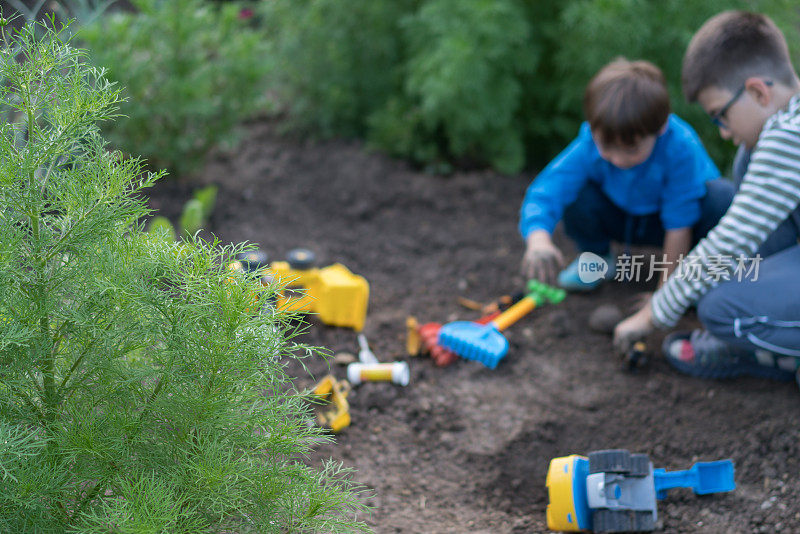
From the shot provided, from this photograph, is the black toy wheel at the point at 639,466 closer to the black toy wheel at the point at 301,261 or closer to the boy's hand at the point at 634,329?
the boy's hand at the point at 634,329

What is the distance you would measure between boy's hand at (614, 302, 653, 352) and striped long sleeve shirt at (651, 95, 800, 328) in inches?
6.6

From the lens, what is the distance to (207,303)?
4.11 ft

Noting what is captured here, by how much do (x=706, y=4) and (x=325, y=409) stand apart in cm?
264

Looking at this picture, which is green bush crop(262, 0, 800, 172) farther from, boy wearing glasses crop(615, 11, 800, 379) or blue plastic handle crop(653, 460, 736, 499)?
→ blue plastic handle crop(653, 460, 736, 499)

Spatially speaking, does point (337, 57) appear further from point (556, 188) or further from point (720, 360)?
point (720, 360)

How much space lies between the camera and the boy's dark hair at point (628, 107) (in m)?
2.57

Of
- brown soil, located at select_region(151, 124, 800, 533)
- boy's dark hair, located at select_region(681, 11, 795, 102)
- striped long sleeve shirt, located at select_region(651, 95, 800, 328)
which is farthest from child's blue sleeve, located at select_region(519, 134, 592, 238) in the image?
striped long sleeve shirt, located at select_region(651, 95, 800, 328)

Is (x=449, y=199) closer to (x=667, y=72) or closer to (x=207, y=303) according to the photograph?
(x=667, y=72)

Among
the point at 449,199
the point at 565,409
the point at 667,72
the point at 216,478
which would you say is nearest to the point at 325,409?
the point at 565,409

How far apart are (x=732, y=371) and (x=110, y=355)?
6.79 ft

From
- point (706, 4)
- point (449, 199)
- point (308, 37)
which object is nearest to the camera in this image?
point (706, 4)

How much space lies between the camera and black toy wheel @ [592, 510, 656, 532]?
5.86 ft

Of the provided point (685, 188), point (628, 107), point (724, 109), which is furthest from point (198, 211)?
point (724, 109)

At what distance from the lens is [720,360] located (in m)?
2.53
